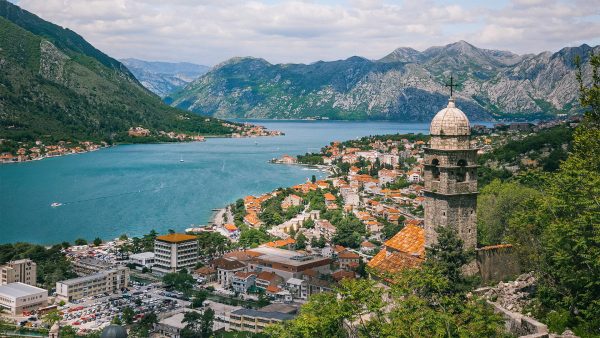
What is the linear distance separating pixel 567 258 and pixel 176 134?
14928 cm

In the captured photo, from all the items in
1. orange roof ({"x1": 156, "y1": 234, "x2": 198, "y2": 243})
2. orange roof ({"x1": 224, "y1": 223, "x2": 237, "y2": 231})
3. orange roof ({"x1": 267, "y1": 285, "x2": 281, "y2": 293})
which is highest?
orange roof ({"x1": 156, "y1": 234, "x2": 198, "y2": 243})

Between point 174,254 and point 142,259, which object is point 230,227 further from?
point 174,254

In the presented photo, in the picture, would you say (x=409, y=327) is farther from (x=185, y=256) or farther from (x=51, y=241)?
(x=51, y=241)

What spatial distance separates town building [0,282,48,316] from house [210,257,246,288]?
993 centimetres

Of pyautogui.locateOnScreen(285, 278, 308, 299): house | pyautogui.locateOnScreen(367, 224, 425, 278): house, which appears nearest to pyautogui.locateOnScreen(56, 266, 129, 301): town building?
Answer: pyautogui.locateOnScreen(285, 278, 308, 299): house

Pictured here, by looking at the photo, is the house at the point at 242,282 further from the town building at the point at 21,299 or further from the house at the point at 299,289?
the town building at the point at 21,299

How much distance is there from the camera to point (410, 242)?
17.4 m

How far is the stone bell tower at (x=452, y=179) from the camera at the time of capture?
Result: 14852 millimetres

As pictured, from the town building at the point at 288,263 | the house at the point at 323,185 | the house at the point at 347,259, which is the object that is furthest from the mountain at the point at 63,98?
the house at the point at 347,259

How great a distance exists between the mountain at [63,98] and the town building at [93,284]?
83.9 m

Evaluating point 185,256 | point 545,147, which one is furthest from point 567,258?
point 545,147

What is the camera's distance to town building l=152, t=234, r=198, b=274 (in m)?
40.0

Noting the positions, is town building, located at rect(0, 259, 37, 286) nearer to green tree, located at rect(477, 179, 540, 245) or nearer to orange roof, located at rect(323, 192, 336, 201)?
green tree, located at rect(477, 179, 540, 245)

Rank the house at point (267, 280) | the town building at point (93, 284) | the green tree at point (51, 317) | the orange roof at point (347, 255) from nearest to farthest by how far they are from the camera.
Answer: the green tree at point (51, 317) < the town building at point (93, 284) < the house at point (267, 280) < the orange roof at point (347, 255)
